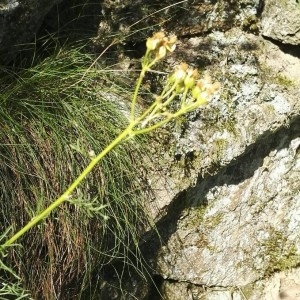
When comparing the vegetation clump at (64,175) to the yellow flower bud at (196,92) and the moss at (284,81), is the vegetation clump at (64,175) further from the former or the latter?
the yellow flower bud at (196,92)

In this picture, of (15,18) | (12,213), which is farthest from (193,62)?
(12,213)

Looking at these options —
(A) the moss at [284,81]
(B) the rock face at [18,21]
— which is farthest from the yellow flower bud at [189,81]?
(A) the moss at [284,81]

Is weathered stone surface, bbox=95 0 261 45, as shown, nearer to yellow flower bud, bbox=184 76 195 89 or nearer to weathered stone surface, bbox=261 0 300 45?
weathered stone surface, bbox=261 0 300 45

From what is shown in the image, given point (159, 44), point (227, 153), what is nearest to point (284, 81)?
point (227, 153)

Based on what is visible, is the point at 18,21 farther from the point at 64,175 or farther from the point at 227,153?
the point at 227,153

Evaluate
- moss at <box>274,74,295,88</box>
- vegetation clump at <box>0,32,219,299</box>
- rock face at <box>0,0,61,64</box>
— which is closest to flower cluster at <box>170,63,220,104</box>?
vegetation clump at <box>0,32,219,299</box>

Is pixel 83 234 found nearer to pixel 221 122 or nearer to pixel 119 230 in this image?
pixel 119 230
